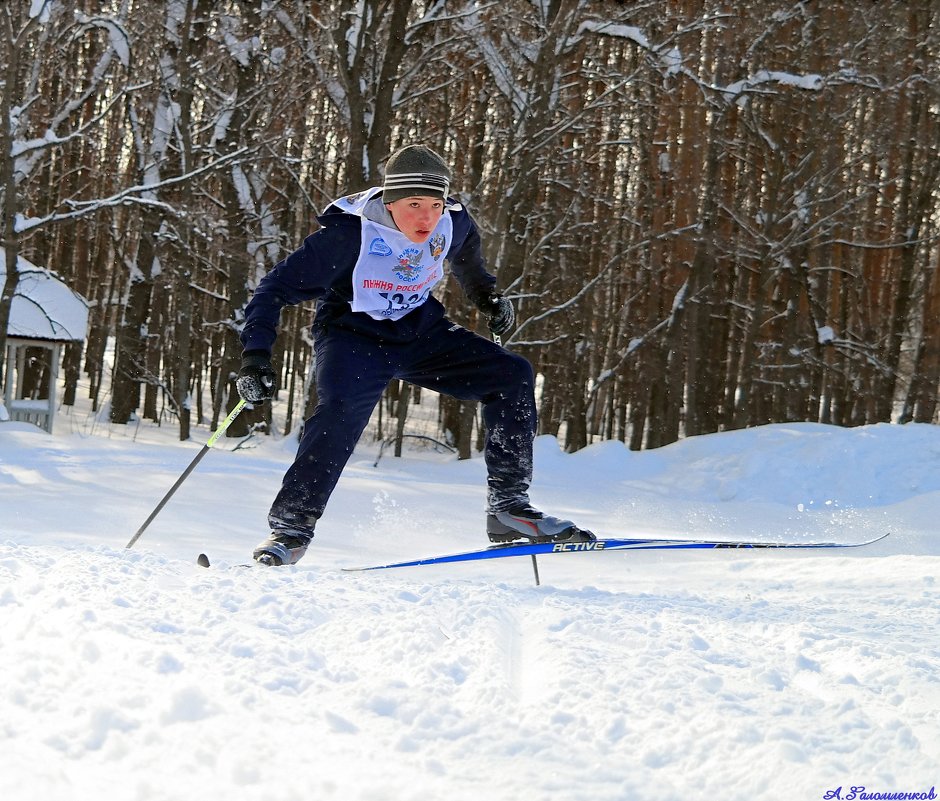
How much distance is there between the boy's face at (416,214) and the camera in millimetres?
4227

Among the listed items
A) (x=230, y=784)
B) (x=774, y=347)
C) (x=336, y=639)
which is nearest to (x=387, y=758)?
(x=230, y=784)

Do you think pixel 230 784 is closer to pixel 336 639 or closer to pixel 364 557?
pixel 336 639

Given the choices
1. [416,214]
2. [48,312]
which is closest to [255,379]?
[416,214]

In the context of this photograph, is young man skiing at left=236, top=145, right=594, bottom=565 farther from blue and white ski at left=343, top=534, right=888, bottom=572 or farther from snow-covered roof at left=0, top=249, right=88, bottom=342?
snow-covered roof at left=0, top=249, right=88, bottom=342

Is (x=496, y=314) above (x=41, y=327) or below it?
below

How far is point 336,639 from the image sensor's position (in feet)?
8.73

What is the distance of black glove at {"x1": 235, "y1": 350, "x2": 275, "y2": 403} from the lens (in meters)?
4.12

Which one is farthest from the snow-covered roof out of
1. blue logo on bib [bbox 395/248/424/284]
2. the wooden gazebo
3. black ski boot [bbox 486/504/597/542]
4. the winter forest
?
black ski boot [bbox 486/504/597/542]

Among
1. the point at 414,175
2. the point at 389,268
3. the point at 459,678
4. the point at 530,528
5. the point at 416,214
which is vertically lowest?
the point at 459,678

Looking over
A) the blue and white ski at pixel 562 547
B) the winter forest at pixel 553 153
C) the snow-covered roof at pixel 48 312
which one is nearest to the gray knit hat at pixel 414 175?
Result: the blue and white ski at pixel 562 547

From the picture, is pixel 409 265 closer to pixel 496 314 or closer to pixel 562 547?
pixel 496 314

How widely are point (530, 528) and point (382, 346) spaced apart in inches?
42.7

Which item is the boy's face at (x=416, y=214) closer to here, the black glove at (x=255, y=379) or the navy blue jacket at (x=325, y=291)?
the navy blue jacket at (x=325, y=291)

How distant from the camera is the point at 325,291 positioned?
4336mm
